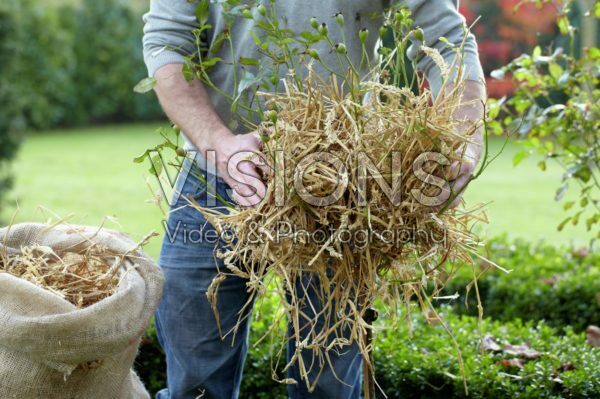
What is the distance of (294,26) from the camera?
248 centimetres

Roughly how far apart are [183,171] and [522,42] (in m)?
12.9

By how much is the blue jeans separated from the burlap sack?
0.83 feet

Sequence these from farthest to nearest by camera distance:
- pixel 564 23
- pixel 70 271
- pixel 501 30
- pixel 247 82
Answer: pixel 501 30, pixel 564 23, pixel 70 271, pixel 247 82

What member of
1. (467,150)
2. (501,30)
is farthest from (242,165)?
(501,30)

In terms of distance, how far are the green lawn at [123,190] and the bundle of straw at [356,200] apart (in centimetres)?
458

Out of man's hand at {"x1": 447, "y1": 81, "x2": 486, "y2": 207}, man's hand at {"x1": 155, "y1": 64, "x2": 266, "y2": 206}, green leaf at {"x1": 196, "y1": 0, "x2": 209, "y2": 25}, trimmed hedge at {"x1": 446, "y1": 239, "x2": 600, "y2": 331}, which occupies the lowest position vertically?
trimmed hedge at {"x1": 446, "y1": 239, "x2": 600, "y2": 331}

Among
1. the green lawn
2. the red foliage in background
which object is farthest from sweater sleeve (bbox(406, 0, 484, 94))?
the red foliage in background

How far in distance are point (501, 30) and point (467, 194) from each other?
5.69 m

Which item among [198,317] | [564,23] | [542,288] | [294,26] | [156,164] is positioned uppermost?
[564,23]

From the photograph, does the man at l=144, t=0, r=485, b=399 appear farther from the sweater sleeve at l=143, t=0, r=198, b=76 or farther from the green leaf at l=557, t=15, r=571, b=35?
the green leaf at l=557, t=15, r=571, b=35

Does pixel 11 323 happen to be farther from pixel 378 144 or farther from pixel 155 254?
pixel 155 254

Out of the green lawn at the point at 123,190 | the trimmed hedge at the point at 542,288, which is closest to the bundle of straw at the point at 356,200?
the trimmed hedge at the point at 542,288

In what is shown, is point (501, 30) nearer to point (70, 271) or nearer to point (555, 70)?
point (555, 70)

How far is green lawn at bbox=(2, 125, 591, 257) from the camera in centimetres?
805
